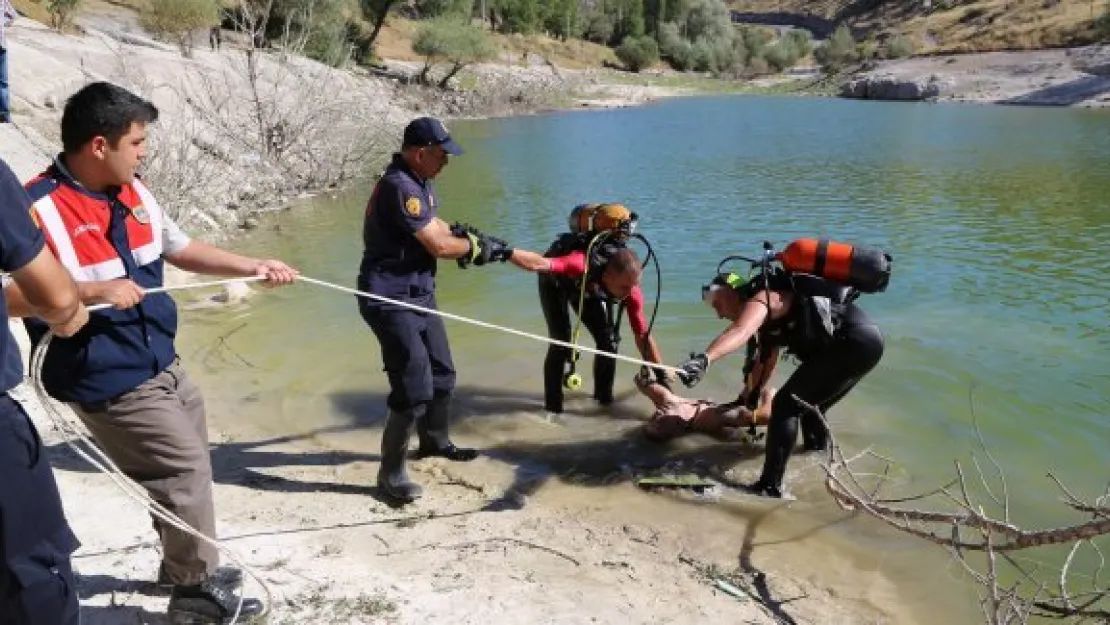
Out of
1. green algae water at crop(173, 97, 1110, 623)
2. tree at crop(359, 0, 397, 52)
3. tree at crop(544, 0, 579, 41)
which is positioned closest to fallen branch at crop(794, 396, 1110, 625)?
green algae water at crop(173, 97, 1110, 623)

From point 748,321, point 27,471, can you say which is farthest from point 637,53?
point 27,471

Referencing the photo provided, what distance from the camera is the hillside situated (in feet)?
219

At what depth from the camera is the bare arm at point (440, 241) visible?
17.0 ft

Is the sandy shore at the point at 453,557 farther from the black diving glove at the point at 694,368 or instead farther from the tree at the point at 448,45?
the tree at the point at 448,45

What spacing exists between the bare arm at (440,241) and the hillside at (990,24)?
233 feet

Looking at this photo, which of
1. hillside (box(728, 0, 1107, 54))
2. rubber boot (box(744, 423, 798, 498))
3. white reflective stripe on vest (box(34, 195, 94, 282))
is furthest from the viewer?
hillside (box(728, 0, 1107, 54))

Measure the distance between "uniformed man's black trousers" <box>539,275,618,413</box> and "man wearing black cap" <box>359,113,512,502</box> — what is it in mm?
1323

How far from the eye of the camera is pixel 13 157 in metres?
12.2

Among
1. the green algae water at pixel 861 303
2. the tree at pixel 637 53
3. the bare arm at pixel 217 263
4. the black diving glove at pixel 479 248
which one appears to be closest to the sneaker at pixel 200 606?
the bare arm at pixel 217 263

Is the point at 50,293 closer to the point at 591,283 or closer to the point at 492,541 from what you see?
the point at 492,541

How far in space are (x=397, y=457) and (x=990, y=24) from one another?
86337mm

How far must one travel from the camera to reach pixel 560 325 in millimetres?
7121

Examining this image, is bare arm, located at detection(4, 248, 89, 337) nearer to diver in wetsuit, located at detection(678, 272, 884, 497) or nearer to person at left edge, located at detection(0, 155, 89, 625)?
person at left edge, located at detection(0, 155, 89, 625)

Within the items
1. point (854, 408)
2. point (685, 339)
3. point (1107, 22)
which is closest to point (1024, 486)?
point (854, 408)
